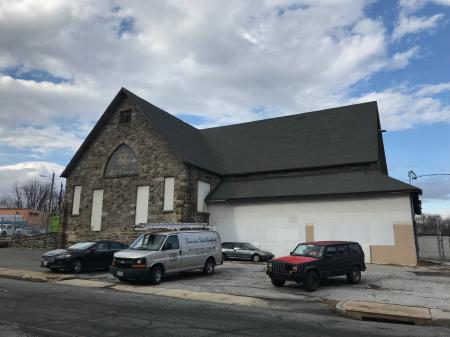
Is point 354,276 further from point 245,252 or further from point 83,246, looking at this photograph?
point 83,246

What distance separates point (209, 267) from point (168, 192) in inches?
439

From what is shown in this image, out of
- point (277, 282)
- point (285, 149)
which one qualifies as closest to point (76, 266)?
point (277, 282)

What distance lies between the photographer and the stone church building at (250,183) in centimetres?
2455

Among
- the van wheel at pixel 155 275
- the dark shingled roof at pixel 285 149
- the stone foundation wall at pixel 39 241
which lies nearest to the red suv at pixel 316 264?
the van wheel at pixel 155 275

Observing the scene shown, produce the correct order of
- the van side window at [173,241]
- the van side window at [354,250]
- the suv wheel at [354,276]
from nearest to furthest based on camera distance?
1. the suv wheel at [354,276]
2. the van side window at [354,250]
3. the van side window at [173,241]

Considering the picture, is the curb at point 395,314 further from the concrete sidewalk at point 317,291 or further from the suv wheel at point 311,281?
the suv wheel at point 311,281

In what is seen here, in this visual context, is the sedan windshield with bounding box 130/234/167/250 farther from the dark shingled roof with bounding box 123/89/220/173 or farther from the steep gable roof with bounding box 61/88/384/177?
the steep gable roof with bounding box 61/88/384/177

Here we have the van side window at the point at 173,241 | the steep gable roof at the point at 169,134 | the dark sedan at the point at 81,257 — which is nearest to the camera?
the van side window at the point at 173,241

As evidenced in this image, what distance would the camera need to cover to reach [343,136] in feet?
101

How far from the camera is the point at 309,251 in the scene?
14.6 metres

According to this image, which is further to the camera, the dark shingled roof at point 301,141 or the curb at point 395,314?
the dark shingled roof at point 301,141

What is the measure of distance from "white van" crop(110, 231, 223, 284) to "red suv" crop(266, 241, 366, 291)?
4003 millimetres

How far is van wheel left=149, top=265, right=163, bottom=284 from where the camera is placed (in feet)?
48.6

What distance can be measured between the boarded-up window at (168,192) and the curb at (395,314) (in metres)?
18.7
